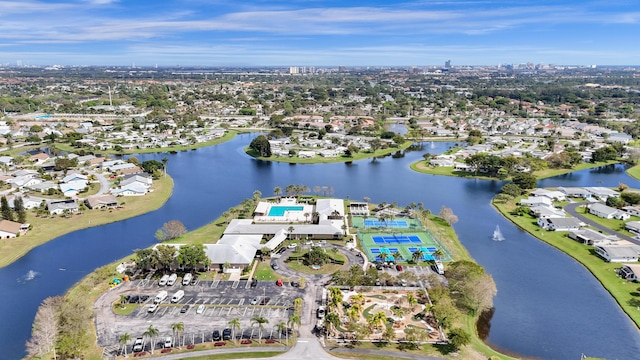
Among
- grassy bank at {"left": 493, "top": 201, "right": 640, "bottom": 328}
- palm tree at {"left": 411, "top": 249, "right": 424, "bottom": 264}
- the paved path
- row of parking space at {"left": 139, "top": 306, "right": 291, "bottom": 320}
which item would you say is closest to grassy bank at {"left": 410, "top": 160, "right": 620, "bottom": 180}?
the paved path

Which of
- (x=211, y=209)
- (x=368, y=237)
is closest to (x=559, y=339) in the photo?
(x=368, y=237)

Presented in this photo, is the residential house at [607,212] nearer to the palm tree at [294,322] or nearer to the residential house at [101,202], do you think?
the palm tree at [294,322]

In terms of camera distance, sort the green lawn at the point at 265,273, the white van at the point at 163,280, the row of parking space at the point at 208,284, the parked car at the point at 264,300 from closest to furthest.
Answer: the parked car at the point at 264,300
the row of parking space at the point at 208,284
the white van at the point at 163,280
the green lawn at the point at 265,273

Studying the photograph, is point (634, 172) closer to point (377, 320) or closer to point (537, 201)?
point (537, 201)

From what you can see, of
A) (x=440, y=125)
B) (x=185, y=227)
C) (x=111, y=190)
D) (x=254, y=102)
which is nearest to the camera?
(x=185, y=227)

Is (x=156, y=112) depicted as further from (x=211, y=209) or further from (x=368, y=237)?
(x=368, y=237)

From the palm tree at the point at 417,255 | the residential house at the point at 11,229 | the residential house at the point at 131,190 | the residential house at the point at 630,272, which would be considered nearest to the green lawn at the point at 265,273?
the palm tree at the point at 417,255
